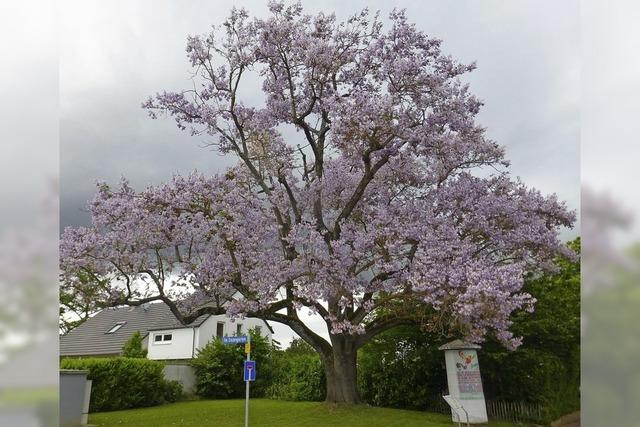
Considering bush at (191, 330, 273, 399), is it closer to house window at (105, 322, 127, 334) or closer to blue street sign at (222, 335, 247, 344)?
house window at (105, 322, 127, 334)

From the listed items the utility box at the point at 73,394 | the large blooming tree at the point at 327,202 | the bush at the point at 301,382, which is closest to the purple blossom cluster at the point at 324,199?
the large blooming tree at the point at 327,202

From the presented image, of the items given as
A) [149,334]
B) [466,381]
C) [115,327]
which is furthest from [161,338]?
[466,381]

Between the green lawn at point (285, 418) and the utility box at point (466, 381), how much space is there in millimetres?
352

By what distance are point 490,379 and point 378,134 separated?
14.7 ft

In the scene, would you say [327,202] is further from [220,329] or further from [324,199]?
[220,329]

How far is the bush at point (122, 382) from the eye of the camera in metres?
11.3

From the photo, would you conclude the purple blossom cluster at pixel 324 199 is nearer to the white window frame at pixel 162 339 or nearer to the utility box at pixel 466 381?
the utility box at pixel 466 381

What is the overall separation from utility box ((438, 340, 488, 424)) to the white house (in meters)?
8.66

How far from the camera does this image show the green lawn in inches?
320

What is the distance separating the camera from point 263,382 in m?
14.3

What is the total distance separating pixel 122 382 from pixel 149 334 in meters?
5.54

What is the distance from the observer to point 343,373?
914cm
